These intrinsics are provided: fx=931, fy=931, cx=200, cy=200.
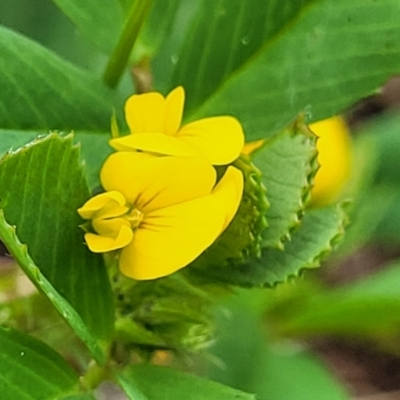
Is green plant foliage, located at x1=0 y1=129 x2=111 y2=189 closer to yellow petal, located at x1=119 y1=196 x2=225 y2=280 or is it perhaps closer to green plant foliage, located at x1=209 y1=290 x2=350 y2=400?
yellow petal, located at x1=119 y1=196 x2=225 y2=280

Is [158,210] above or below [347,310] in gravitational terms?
above

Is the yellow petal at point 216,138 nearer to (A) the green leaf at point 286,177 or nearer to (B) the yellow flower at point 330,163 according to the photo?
(A) the green leaf at point 286,177

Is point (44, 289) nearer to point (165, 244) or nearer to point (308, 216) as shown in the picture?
point (165, 244)

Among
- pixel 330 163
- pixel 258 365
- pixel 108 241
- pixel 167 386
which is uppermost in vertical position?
pixel 108 241

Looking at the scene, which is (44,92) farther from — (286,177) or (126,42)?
(286,177)

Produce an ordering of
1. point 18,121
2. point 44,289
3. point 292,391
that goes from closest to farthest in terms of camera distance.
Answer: point 44,289, point 18,121, point 292,391

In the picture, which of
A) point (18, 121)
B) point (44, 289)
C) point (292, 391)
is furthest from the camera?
point (292, 391)

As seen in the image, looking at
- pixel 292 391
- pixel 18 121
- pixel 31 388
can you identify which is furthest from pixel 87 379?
pixel 292 391

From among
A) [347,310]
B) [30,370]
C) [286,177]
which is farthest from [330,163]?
[30,370]
